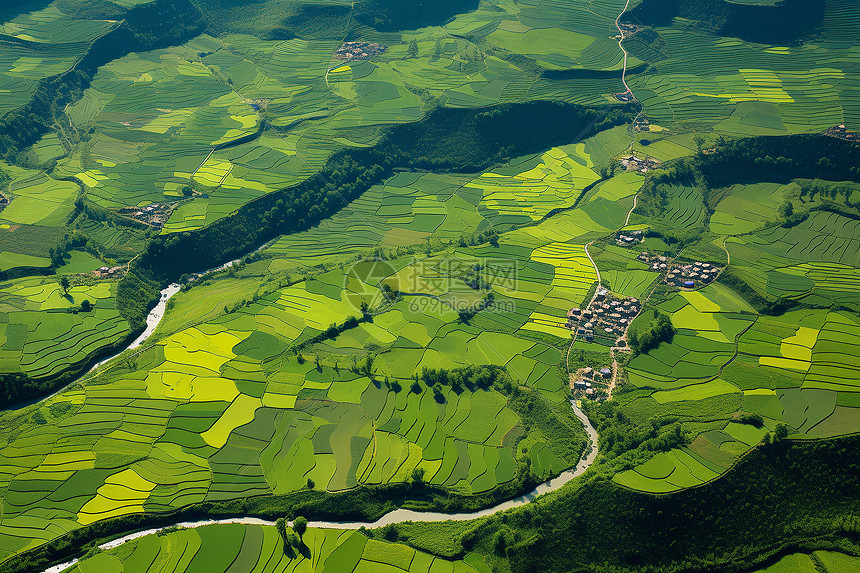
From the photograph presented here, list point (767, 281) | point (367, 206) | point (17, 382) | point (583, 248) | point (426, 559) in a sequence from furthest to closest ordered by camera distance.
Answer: point (367, 206)
point (583, 248)
point (767, 281)
point (17, 382)
point (426, 559)

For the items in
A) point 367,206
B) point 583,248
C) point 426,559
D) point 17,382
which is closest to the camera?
point 426,559

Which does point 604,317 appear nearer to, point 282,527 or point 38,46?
point 282,527

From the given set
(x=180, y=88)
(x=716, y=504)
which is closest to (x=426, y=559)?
(x=716, y=504)

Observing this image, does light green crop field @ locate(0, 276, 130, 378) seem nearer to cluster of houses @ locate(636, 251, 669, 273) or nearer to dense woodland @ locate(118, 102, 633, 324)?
dense woodland @ locate(118, 102, 633, 324)

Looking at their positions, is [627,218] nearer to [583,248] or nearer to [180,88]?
[583,248]

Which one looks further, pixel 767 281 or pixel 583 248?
pixel 583 248

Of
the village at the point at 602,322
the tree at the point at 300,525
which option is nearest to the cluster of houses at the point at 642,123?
the village at the point at 602,322
